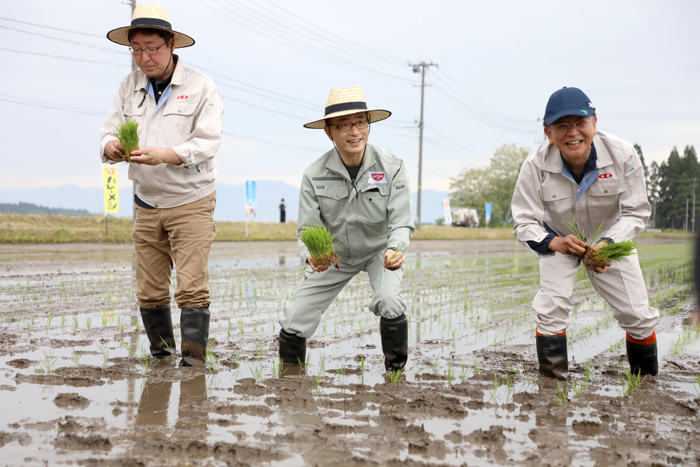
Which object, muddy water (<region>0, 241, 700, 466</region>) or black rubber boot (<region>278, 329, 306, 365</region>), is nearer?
muddy water (<region>0, 241, 700, 466</region>)

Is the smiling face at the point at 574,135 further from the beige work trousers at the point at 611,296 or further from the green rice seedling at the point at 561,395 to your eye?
the green rice seedling at the point at 561,395

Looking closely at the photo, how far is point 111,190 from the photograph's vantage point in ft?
67.8

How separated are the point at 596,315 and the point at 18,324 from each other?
18.0ft

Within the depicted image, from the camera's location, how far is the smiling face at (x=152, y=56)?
4.10m

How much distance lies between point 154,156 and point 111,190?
18015 millimetres

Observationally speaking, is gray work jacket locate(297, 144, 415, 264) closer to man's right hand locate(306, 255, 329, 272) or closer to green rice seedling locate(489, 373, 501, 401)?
man's right hand locate(306, 255, 329, 272)

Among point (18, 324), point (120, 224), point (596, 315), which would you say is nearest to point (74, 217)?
point (120, 224)

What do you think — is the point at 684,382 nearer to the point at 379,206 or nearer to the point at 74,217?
the point at 379,206

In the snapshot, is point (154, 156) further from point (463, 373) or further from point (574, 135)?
point (574, 135)

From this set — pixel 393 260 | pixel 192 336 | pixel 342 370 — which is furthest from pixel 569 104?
pixel 192 336

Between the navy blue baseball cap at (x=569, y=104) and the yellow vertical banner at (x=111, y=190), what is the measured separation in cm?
1901

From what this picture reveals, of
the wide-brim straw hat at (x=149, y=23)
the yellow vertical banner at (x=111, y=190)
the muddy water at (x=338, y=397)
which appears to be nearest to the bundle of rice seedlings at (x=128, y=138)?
the wide-brim straw hat at (x=149, y=23)

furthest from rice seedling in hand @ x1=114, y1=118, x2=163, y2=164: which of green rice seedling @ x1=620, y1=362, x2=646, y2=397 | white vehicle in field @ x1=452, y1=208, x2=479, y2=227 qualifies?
white vehicle in field @ x1=452, y1=208, x2=479, y2=227

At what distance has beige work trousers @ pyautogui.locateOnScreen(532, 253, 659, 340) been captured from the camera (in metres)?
3.91
